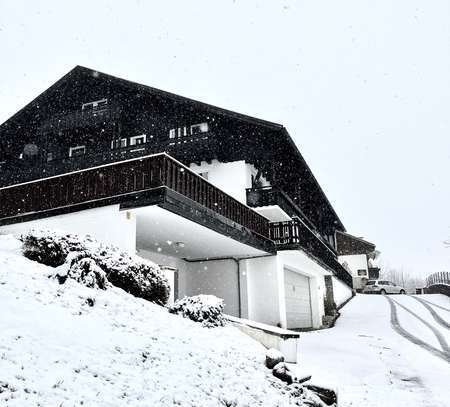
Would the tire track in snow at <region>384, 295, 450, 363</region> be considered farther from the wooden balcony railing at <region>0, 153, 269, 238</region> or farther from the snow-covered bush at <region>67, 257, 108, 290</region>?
the snow-covered bush at <region>67, 257, 108, 290</region>

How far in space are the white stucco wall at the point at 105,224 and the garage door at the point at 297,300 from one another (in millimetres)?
11666

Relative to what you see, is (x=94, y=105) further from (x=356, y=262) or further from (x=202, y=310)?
(x=356, y=262)

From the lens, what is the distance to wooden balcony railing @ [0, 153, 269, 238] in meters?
11.9

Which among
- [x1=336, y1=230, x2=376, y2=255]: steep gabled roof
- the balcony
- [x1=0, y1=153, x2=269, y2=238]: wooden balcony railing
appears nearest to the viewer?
[x1=0, y1=153, x2=269, y2=238]: wooden balcony railing

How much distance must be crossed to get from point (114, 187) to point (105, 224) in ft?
3.59

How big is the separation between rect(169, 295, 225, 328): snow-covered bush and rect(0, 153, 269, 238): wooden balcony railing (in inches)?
128

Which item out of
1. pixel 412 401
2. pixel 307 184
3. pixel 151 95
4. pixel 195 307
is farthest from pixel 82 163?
pixel 412 401

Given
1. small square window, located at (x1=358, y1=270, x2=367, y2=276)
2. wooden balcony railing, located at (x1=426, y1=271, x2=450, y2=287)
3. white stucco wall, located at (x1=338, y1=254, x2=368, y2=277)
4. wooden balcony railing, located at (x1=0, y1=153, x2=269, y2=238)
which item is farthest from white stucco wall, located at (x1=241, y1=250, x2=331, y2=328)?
small square window, located at (x1=358, y1=270, x2=367, y2=276)

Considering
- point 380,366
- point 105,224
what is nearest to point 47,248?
point 105,224

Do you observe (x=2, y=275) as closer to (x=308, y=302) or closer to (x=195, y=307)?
(x=195, y=307)

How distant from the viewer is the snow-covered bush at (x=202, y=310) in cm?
998

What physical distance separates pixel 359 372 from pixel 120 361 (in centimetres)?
716

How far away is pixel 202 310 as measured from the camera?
10.1m

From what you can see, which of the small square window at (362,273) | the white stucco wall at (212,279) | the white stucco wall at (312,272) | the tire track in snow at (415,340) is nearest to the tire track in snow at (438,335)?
the tire track in snow at (415,340)
